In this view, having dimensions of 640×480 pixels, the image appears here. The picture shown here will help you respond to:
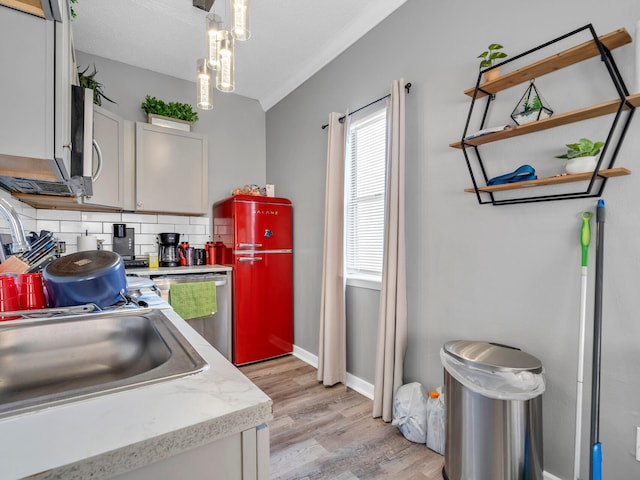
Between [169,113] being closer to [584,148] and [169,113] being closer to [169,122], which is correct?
[169,122]

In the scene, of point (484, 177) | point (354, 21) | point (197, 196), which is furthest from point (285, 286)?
point (354, 21)

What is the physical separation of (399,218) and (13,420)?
6.33ft

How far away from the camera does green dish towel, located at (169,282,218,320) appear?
278 cm

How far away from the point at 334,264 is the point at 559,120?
1.73 meters

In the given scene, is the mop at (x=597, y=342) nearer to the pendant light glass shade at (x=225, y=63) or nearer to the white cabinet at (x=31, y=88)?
the pendant light glass shade at (x=225, y=63)

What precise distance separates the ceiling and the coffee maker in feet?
5.66

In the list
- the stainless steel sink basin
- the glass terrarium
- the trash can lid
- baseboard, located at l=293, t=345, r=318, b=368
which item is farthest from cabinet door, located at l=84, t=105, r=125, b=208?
the glass terrarium

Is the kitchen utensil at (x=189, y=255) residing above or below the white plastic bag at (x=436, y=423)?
above

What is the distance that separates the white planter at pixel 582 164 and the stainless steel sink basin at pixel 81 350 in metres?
1.59

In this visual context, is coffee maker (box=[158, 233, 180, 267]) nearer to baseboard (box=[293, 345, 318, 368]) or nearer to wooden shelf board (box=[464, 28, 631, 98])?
baseboard (box=[293, 345, 318, 368])

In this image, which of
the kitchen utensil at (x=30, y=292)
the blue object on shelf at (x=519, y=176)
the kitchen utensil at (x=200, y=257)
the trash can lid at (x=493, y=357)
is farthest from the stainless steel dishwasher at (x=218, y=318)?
the blue object on shelf at (x=519, y=176)

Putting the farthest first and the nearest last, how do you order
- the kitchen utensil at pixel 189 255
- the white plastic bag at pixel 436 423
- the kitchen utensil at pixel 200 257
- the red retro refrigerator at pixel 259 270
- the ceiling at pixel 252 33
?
the kitchen utensil at pixel 200 257 < the kitchen utensil at pixel 189 255 < the red retro refrigerator at pixel 259 270 < the ceiling at pixel 252 33 < the white plastic bag at pixel 436 423

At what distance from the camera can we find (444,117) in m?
1.97

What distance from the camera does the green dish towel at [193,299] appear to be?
2779 millimetres
